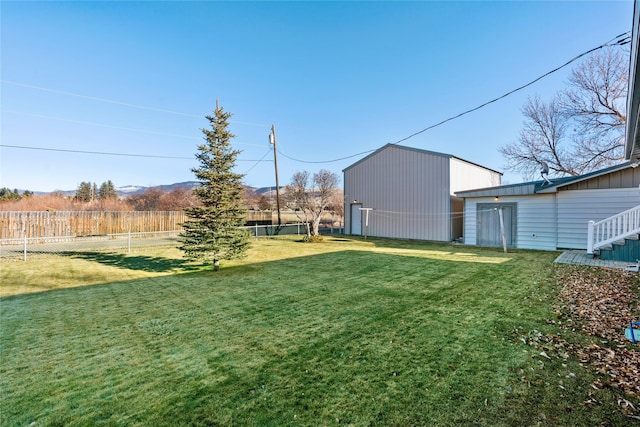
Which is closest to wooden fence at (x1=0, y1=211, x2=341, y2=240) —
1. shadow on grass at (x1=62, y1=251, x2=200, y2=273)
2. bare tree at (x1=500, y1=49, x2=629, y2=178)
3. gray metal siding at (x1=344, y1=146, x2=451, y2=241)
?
shadow on grass at (x1=62, y1=251, x2=200, y2=273)

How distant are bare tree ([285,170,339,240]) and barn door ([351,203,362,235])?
1.77 metres

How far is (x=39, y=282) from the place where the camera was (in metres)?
6.32

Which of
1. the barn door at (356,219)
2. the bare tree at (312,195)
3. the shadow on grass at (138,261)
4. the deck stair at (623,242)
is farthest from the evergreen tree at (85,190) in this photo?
the deck stair at (623,242)

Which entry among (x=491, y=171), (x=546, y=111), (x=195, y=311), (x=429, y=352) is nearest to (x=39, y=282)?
(x=195, y=311)

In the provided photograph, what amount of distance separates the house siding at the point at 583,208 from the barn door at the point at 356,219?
9758mm

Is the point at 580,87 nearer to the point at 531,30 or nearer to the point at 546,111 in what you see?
the point at 546,111

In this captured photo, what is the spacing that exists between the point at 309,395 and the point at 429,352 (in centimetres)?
140

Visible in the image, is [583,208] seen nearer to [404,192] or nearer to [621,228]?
[621,228]

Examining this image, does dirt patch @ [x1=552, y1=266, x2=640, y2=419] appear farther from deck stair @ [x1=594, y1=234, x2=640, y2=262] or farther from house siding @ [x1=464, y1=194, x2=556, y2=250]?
house siding @ [x1=464, y1=194, x2=556, y2=250]

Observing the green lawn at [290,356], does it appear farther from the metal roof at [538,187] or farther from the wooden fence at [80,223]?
the wooden fence at [80,223]

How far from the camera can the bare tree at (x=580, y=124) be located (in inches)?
612

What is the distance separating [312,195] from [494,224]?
34.7 ft

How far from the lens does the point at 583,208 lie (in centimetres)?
970

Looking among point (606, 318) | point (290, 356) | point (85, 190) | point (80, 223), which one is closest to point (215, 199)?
point (290, 356)
